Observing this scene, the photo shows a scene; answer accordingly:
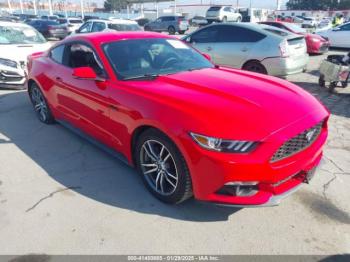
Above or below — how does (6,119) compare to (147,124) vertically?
below

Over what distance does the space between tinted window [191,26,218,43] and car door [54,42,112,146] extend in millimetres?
5113

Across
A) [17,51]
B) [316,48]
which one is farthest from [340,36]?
[17,51]

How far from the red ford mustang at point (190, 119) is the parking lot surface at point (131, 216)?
0.31m

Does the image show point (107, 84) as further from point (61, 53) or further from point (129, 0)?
point (129, 0)

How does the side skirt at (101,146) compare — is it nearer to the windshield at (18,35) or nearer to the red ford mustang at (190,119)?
the red ford mustang at (190,119)

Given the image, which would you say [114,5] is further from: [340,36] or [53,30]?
[340,36]

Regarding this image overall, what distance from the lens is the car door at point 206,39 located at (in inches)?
340

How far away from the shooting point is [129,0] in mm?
73812

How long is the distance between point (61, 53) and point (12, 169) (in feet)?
6.06

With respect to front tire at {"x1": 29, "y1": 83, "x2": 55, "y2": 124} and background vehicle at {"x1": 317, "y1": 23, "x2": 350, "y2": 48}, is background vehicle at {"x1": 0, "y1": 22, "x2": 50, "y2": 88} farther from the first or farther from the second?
background vehicle at {"x1": 317, "y1": 23, "x2": 350, "y2": 48}

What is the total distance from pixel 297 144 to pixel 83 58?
2936 mm

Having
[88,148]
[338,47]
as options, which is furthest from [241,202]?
[338,47]

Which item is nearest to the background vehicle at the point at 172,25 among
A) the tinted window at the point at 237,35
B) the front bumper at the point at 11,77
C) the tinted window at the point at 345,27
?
the tinted window at the point at 345,27

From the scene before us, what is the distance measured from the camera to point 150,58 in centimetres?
384
